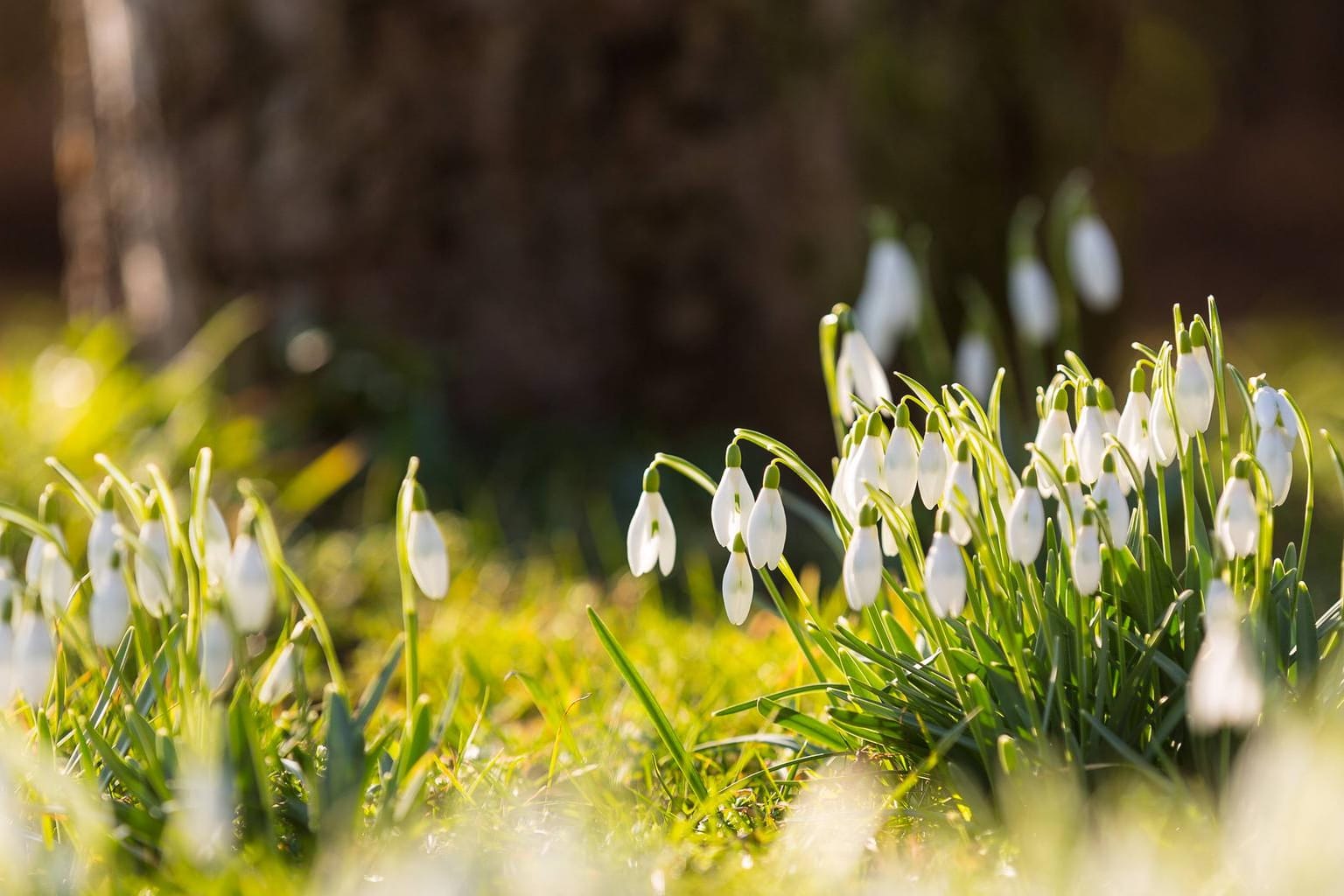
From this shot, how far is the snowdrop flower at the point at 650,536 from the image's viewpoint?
157cm

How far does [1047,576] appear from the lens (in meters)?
1.67

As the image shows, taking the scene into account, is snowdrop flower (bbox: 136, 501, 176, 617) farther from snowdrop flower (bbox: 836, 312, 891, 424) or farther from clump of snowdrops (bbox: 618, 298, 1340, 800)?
snowdrop flower (bbox: 836, 312, 891, 424)

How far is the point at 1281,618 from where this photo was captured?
1695 mm

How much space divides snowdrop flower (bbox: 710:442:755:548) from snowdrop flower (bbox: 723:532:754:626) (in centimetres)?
1

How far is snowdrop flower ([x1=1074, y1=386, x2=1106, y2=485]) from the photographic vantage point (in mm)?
1520

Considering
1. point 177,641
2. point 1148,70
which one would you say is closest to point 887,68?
point 177,641

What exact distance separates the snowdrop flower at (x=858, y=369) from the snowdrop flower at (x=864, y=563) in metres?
0.28

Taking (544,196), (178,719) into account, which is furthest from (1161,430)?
(544,196)

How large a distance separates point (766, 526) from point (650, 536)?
0.16 meters

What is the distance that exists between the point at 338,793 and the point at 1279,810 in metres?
1.04

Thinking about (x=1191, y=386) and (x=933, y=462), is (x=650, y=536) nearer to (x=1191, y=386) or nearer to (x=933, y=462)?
(x=933, y=462)

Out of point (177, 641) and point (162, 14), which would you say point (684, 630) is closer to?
point (177, 641)

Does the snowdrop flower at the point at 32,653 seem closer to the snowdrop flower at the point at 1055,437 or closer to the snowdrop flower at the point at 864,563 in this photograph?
the snowdrop flower at the point at 864,563

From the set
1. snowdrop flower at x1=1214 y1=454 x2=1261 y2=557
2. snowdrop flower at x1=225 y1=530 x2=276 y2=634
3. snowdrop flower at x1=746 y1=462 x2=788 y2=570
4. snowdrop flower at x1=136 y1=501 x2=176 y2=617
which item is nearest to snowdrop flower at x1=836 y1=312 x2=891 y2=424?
snowdrop flower at x1=746 y1=462 x2=788 y2=570
